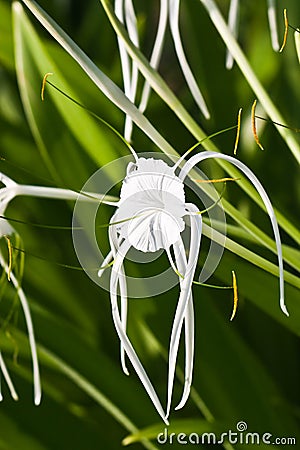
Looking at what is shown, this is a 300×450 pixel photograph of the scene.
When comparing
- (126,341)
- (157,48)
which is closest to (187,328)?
(126,341)

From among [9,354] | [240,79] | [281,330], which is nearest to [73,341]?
[9,354]

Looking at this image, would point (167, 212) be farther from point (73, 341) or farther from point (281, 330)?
point (281, 330)

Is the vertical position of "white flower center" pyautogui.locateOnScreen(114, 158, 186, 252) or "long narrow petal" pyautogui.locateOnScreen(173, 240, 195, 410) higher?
"white flower center" pyautogui.locateOnScreen(114, 158, 186, 252)

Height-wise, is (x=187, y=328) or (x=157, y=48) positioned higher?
(x=157, y=48)

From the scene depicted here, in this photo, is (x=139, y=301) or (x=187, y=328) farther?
(x=139, y=301)

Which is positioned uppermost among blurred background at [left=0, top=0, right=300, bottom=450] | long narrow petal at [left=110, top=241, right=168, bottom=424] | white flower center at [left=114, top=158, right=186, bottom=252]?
blurred background at [left=0, top=0, right=300, bottom=450]

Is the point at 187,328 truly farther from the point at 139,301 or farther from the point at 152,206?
the point at 139,301
